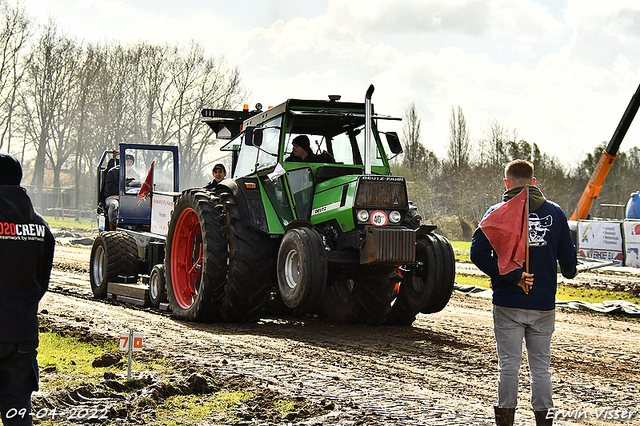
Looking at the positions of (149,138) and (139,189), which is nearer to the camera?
(139,189)

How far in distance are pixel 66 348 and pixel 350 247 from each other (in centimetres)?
333

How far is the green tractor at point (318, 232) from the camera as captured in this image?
7758mm

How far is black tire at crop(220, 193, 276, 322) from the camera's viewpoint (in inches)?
334

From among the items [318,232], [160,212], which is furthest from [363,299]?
[160,212]

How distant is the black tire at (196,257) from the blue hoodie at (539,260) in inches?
185

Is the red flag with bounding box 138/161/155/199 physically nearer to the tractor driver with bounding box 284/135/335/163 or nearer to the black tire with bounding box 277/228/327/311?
the tractor driver with bounding box 284/135/335/163

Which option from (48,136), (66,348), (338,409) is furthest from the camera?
(48,136)

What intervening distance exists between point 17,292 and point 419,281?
5.84 metres

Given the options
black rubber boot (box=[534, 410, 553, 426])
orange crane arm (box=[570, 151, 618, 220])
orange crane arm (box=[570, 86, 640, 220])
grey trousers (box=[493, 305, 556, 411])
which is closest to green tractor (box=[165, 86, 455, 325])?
grey trousers (box=[493, 305, 556, 411])

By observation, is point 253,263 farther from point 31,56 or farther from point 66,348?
point 31,56

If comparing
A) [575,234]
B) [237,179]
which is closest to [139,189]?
[237,179]

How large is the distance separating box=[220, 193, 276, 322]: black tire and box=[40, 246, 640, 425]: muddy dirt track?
272 mm

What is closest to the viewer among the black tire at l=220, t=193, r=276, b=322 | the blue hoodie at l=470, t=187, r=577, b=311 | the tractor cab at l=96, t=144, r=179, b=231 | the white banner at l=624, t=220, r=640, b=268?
the blue hoodie at l=470, t=187, r=577, b=311

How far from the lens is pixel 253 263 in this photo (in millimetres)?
8500
